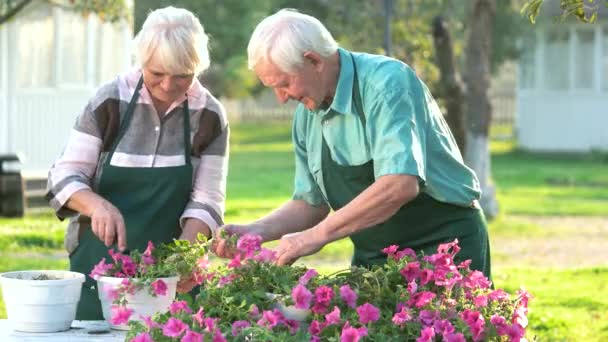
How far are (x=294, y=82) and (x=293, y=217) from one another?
2.04 feet

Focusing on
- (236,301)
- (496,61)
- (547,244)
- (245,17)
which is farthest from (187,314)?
(245,17)

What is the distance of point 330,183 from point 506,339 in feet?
3.10

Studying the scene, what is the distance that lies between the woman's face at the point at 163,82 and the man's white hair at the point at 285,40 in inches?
15.8

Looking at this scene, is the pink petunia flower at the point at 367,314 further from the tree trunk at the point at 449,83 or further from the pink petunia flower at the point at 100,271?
the tree trunk at the point at 449,83

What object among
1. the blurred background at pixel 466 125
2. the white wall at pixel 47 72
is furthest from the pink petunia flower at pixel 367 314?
the white wall at pixel 47 72

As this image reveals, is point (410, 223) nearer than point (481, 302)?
No

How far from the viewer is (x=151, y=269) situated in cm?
372

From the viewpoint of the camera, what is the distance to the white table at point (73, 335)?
11.9 ft

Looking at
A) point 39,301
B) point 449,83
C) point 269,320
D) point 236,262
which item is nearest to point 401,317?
point 269,320

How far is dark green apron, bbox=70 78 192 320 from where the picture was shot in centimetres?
427

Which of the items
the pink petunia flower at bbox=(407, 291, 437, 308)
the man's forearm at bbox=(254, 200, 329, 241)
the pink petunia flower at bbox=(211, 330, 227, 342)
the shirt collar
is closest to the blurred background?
the shirt collar

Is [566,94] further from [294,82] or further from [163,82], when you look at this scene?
[294,82]

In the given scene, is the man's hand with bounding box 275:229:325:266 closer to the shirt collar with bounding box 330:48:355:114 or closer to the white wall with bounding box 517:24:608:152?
the shirt collar with bounding box 330:48:355:114

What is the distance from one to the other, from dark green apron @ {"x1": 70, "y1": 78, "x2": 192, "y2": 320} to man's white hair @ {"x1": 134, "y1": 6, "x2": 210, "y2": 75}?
0.26 metres
